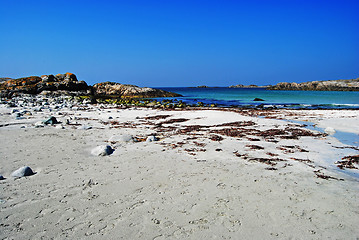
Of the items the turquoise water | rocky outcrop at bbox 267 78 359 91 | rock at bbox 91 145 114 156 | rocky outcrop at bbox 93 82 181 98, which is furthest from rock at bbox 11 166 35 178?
rocky outcrop at bbox 267 78 359 91

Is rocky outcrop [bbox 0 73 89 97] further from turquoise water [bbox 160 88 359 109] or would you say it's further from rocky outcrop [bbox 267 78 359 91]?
rocky outcrop [bbox 267 78 359 91]

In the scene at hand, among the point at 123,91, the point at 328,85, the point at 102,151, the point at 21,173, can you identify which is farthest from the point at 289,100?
the point at 328,85

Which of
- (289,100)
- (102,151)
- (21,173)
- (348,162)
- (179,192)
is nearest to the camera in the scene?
(179,192)

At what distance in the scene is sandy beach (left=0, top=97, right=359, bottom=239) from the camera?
2918mm

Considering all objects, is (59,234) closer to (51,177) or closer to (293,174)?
(51,177)

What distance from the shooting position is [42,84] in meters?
38.2

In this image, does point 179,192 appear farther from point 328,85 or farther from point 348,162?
point 328,85

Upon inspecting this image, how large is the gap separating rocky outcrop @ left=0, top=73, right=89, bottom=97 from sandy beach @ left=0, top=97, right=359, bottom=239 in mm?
36117

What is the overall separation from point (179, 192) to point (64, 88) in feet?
139

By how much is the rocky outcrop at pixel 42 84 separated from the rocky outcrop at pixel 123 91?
12.5 ft

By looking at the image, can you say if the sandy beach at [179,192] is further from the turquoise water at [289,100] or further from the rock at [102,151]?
the turquoise water at [289,100]

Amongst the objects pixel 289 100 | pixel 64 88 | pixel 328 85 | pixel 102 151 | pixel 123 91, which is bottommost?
pixel 289 100

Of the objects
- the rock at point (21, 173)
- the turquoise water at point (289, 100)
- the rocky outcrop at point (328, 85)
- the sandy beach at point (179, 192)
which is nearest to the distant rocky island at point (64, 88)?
the turquoise water at point (289, 100)

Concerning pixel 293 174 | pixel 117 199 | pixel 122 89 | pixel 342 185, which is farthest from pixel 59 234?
pixel 122 89
